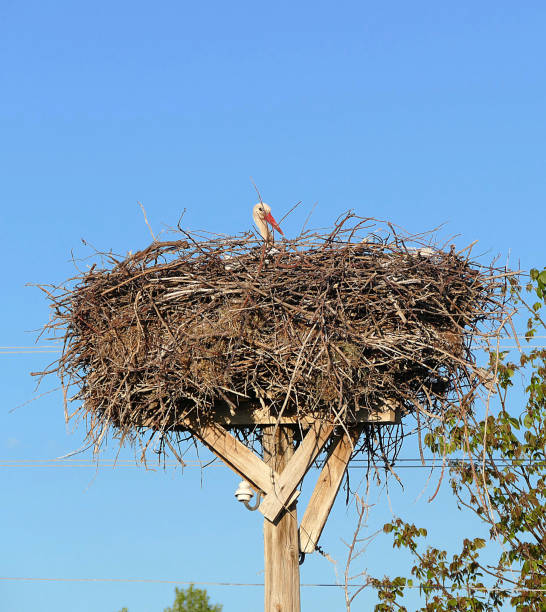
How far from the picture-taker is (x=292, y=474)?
7.59m

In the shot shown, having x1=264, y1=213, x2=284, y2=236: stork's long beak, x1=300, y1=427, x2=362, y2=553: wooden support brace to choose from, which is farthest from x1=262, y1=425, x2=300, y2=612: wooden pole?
x1=264, y1=213, x2=284, y2=236: stork's long beak

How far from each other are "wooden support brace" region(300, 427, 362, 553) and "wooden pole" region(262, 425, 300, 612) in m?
0.09

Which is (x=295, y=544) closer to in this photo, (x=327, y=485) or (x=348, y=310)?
(x=327, y=485)

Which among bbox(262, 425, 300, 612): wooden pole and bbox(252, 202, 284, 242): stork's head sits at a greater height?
bbox(252, 202, 284, 242): stork's head

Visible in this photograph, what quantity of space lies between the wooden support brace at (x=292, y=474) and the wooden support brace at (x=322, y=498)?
0.20 m

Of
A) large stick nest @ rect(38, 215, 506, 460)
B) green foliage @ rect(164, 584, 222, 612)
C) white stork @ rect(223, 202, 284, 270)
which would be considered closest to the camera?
large stick nest @ rect(38, 215, 506, 460)

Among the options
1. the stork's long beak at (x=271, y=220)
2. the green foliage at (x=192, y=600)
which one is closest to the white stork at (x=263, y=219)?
the stork's long beak at (x=271, y=220)

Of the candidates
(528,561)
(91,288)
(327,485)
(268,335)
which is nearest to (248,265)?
(268,335)

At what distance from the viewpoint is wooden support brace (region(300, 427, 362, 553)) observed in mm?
7699

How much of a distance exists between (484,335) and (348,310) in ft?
3.57

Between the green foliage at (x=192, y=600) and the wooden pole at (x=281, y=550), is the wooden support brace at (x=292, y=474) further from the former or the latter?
the green foliage at (x=192, y=600)

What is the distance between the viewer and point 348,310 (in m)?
7.38

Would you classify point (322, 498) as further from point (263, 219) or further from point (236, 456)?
point (263, 219)

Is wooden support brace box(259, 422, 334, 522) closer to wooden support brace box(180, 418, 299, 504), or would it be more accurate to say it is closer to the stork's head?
wooden support brace box(180, 418, 299, 504)
